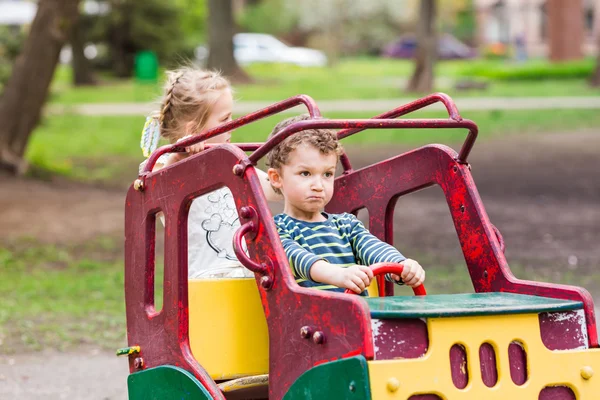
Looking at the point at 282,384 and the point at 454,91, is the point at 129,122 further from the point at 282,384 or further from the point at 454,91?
the point at 282,384

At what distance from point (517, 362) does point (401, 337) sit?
1.33 ft

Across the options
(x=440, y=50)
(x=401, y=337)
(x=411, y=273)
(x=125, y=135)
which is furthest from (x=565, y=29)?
(x=401, y=337)

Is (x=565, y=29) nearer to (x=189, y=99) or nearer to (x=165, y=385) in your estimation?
(x=189, y=99)

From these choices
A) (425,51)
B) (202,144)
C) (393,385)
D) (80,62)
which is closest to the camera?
(393,385)

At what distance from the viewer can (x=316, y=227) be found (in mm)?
3400

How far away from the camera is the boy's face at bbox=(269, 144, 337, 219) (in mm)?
3244

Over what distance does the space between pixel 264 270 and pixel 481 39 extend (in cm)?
5318

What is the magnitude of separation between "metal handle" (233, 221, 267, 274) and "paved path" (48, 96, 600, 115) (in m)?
15.1

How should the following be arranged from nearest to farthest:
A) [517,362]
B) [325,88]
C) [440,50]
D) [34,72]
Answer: [517,362]
[34,72]
[325,88]
[440,50]

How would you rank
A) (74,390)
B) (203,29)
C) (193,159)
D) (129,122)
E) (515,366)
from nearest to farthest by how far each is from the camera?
(515,366), (193,159), (74,390), (129,122), (203,29)

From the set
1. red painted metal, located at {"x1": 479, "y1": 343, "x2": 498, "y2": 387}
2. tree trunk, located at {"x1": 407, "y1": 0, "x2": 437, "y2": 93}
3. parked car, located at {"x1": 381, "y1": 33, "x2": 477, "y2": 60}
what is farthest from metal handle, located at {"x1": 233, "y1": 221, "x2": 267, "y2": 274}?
parked car, located at {"x1": 381, "y1": 33, "x2": 477, "y2": 60}

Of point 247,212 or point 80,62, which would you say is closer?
point 247,212

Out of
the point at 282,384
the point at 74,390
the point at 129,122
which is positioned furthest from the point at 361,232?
the point at 129,122

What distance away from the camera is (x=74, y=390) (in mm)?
4992
